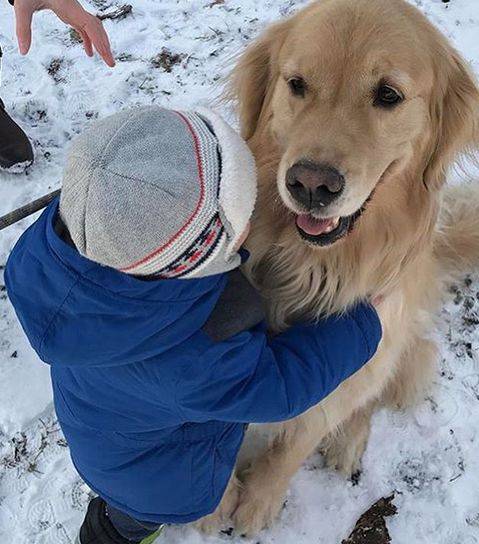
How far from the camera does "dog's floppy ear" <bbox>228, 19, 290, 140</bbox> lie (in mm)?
2244

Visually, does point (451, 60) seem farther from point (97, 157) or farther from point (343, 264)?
point (97, 157)

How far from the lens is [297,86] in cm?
207

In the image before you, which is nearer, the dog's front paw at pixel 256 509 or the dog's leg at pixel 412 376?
the dog's front paw at pixel 256 509

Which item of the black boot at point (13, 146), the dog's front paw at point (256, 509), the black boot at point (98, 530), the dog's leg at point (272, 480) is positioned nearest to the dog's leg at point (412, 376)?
the dog's leg at point (272, 480)

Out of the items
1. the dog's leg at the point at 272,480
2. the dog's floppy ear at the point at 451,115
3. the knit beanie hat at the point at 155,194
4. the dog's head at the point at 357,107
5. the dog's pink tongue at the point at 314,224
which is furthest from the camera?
the dog's leg at the point at 272,480

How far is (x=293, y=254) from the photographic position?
2236 mm

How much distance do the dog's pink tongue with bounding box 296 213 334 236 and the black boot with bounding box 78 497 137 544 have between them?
135 cm

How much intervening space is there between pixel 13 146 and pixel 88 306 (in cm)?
235

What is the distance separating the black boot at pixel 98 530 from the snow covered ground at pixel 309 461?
21 cm

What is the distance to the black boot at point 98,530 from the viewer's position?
246cm

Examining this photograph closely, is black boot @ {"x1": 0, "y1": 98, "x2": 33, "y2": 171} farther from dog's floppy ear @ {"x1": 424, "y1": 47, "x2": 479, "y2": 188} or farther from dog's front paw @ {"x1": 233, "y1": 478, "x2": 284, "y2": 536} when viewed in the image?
dog's floppy ear @ {"x1": 424, "y1": 47, "x2": 479, "y2": 188}

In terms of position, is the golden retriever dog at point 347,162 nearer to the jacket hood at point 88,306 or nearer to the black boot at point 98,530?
the black boot at point 98,530

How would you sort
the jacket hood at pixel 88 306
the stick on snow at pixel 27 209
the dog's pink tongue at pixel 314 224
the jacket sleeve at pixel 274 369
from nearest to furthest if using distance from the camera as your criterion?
1. the jacket hood at pixel 88 306
2. the jacket sleeve at pixel 274 369
3. the dog's pink tongue at pixel 314 224
4. the stick on snow at pixel 27 209

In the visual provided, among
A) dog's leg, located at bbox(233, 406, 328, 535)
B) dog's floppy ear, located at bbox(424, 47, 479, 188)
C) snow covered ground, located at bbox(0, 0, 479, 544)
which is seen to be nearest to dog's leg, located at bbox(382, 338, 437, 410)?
snow covered ground, located at bbox(0, 0, 479, 544)
